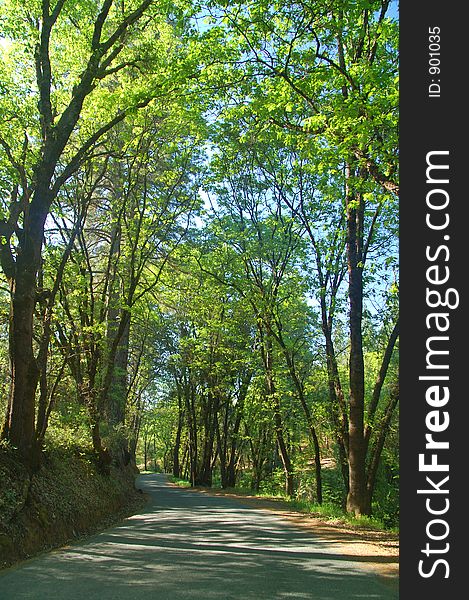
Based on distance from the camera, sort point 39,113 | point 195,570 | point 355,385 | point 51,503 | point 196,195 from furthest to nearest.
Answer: point 196,195, point 355,385, point 39,113, point 51,503, point 195,570

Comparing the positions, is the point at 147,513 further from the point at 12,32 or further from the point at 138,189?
the point at 12,32

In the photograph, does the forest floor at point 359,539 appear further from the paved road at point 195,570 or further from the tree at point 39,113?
the tree at point 39,113

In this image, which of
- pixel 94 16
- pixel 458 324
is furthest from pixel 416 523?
pixel 94 16

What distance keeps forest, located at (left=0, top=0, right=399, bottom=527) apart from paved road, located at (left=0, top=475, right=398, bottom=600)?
2870 millimetres

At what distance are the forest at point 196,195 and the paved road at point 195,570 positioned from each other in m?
2.87

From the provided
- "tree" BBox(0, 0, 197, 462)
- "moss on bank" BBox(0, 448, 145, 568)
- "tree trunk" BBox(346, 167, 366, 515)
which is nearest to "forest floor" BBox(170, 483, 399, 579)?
"tree trunk" BBox(346, 167, 366, 515)

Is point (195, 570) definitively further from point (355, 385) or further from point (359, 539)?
Result: point (355, 385)

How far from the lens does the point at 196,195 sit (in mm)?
18609

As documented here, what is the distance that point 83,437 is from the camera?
51.0 ft

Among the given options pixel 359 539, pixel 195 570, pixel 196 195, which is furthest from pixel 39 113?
pixel 359 539

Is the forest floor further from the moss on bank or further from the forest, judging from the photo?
the moss on bank

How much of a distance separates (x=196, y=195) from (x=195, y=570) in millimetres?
13640

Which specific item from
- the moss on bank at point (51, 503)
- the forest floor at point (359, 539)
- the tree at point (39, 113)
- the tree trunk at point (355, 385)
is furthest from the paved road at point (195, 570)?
the tree at point (39, 113)

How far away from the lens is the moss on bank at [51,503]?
8461mm
